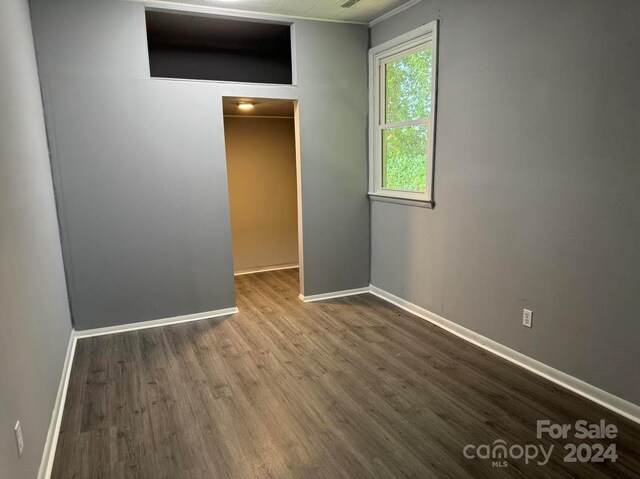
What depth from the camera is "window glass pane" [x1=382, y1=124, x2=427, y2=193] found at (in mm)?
3748

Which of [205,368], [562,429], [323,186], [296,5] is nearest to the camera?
[562,429]

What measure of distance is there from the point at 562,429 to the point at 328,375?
1.39 m

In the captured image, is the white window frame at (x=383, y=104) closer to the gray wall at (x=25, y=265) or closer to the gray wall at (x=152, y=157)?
the gray wall at (x=152, y=157)

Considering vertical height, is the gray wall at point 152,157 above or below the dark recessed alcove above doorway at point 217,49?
below

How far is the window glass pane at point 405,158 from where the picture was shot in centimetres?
375

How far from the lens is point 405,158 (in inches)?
157

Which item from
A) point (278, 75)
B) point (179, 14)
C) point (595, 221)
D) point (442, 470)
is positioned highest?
point (179, 14)

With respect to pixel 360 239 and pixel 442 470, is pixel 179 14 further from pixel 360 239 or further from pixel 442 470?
pixel 442 470

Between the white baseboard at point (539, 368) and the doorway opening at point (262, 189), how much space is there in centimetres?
225

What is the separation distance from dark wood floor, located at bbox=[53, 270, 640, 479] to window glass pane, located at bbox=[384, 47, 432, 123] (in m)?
1.94

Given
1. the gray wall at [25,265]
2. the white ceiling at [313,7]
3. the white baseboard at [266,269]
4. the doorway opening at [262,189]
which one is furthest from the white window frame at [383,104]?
the gray wall at [25,265]

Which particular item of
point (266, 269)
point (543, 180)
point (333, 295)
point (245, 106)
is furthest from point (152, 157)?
point (543, 180)

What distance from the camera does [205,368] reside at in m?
2.99

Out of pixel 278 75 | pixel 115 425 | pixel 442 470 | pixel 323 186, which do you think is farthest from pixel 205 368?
pixel 278 75
